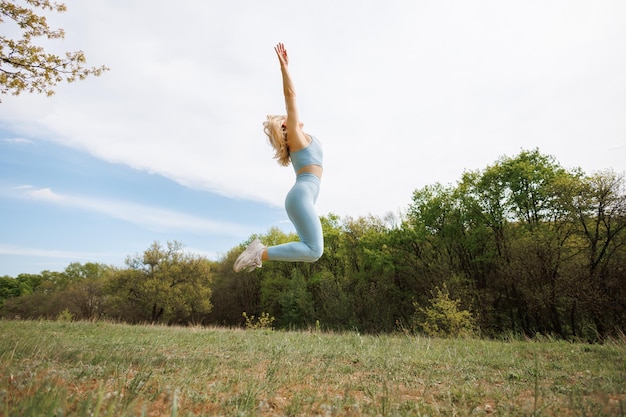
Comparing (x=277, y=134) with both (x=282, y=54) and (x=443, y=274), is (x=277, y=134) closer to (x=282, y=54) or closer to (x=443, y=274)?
(x=282, y=54)

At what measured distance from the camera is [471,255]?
27.5 meters

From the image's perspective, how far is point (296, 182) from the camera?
425 centimetres

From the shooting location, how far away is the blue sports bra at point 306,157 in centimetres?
432

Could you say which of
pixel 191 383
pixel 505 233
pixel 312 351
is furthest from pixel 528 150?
pixel 191 383

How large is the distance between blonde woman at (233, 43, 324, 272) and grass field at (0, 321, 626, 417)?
1276 mm

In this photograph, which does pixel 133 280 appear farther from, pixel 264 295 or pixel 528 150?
pixel 528 150

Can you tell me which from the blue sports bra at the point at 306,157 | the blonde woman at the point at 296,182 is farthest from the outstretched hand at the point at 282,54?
the blue sports bra at the point at 306,157

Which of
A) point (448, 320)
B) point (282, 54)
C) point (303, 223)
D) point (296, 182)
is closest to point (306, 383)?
point (303, 223)

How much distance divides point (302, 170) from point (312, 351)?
331 cm

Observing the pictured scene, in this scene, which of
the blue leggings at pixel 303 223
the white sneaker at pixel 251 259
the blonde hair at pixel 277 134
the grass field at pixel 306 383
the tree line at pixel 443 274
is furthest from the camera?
the tree line at pixel 443 274

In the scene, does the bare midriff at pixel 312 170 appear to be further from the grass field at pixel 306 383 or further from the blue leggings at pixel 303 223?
the grass field at pixel 306 383

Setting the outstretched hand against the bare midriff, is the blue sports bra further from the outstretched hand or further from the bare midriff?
the outstretched hand

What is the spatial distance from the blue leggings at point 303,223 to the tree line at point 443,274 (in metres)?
16.9

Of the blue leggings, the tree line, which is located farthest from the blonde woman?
the tree line
